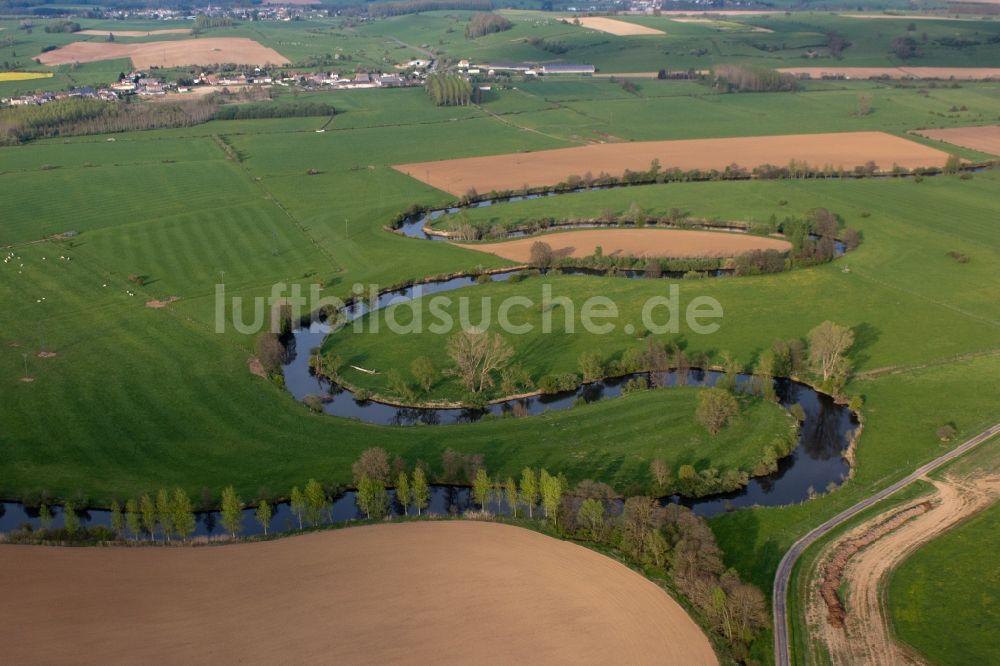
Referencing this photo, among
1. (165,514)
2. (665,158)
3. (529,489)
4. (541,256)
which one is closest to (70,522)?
(165,514)

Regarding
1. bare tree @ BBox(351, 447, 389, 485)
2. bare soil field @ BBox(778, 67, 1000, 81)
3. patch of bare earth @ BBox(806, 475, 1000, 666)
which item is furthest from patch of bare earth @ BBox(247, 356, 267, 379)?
bare soil field @ BBox(778, 67, 1000, 81)

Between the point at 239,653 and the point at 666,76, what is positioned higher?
the point at 666,76

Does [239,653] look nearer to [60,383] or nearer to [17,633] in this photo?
[17,633]

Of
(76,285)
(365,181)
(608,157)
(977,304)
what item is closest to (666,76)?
(608,157)

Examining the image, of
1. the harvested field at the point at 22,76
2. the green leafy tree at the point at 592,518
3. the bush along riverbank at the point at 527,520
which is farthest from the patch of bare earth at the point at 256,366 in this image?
the harvested field at the point at 22,76

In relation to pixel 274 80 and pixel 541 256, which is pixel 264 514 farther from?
pixel 274 80

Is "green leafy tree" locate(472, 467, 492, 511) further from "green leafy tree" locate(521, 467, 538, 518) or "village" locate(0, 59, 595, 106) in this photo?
"village" locate(0, 59, 595, 106)

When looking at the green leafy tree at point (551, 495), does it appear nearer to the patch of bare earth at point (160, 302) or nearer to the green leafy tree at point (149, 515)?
the green leafy tree at point (149, 515)
